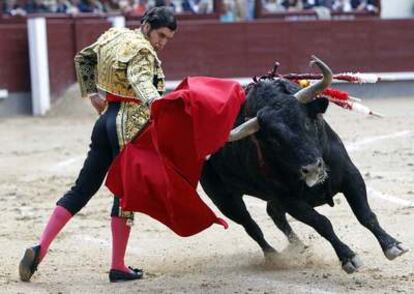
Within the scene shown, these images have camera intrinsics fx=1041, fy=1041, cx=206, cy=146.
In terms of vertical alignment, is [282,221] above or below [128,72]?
below

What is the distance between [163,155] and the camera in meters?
4.12

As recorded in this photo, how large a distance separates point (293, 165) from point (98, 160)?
0.85m

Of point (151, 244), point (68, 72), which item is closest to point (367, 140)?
point (151, 244)

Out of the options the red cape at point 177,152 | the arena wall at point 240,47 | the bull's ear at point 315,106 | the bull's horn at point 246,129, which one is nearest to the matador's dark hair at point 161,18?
the red cape at point 177,152

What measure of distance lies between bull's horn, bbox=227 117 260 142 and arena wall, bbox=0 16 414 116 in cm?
839

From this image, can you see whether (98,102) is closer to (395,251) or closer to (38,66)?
(395,251)

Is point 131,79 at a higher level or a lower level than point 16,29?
higher

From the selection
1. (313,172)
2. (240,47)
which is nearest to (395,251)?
(313,172)

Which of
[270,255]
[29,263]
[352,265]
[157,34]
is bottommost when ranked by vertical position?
[270,255]

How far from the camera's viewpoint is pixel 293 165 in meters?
3.86

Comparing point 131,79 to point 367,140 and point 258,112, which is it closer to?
point 258,112

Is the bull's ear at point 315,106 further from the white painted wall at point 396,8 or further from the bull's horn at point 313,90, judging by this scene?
the white painted wall at point 396,8

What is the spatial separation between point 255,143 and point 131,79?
1.83 feet

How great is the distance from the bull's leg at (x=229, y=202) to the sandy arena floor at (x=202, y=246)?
0.35 ft
